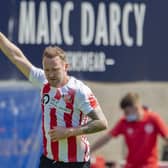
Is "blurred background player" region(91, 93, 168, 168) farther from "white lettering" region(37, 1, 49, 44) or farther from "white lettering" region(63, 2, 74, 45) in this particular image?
"white lettering" region(37, 1, 49, 44)

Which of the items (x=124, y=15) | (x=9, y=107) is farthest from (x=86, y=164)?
(x=124, y=15)

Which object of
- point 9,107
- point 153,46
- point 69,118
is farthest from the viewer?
point 153,46

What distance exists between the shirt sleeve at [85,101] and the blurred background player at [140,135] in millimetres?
2827

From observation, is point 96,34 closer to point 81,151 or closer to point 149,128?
point 149,128

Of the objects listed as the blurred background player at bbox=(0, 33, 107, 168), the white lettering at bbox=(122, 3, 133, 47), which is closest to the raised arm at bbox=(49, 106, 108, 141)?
the blurred background player at bbox=(0, 33, 107, 168)

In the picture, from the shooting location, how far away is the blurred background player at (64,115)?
7.08 metres

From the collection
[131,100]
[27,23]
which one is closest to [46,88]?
[131,100]

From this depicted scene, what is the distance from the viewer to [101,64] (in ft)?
33.8

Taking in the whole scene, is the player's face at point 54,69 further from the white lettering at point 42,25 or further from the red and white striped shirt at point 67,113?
the white lettering at point 42,25

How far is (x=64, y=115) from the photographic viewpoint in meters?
7.25

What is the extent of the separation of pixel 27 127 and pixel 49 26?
1026 mm

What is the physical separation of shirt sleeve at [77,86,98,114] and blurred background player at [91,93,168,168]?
2.83m

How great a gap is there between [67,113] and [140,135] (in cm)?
297

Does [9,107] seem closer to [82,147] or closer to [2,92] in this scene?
[2,92]
